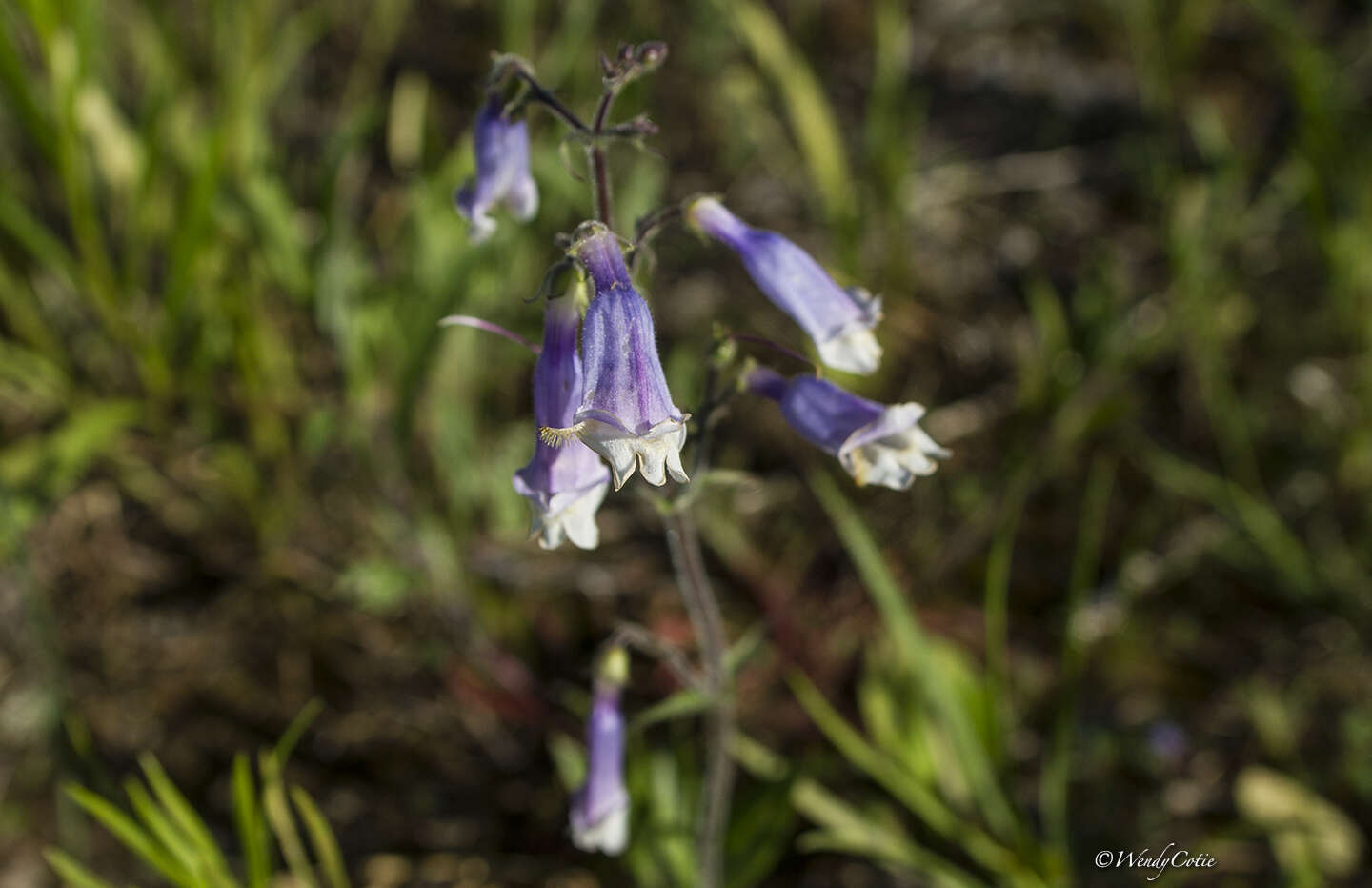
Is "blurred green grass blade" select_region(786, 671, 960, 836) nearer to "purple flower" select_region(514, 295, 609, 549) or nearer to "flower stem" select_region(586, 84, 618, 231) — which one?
"purple flower" select_region(514, 295, 609, 549)

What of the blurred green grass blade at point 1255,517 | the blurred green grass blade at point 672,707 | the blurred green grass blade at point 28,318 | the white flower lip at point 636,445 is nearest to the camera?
the white flower lip at point 636,445

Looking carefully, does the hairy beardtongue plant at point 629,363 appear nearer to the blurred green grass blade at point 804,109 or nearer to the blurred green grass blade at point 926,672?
the blurred green grass blade at point 926,672

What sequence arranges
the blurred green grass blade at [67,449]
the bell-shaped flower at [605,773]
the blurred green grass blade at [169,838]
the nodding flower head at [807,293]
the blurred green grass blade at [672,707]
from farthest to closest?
the blurred green grass blade at [67,449] → the bell-shaped flower at [605,773] → the blurred green grass blade at [169,838] → the blurred green grass blade at [672,707] → the nodding flower head at [807,293]

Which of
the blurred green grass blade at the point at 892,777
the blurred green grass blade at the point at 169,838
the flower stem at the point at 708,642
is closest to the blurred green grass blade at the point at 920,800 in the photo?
the blurred green grass blade at the point at 892,777

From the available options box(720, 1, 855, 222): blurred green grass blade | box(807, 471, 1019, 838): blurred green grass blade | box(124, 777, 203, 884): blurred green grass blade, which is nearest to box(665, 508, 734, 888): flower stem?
box(807, 471, 1019, 838): blurred green grass blade

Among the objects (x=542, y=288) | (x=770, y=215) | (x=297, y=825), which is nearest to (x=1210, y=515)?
(x=770, y=215)

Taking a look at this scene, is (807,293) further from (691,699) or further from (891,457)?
(691,699)

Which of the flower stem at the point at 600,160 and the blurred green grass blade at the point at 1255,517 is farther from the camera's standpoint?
the blurred green grass blade at the point at 1255,517

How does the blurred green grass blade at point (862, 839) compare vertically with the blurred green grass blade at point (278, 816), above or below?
above

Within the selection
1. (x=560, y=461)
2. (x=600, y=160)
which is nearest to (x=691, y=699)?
(x=560, y=461)
